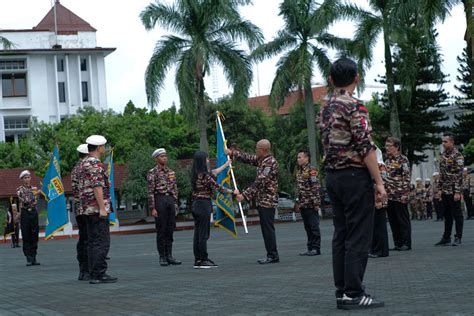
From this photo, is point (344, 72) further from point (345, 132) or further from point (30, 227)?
point (30, 227)

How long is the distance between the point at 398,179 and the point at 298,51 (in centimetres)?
3372

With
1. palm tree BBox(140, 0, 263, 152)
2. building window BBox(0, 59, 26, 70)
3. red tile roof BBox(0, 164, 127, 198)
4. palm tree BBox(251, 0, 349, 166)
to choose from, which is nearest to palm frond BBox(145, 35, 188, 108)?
palm tree BBox(140, 0, 263, 152)

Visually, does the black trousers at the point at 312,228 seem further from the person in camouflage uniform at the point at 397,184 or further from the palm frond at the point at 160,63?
the palm frond at the point at 160,63

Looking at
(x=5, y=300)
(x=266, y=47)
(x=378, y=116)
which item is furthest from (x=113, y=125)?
(x=5, y=300)

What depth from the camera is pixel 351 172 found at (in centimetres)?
747

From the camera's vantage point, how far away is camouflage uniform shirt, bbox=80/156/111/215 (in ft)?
39.0

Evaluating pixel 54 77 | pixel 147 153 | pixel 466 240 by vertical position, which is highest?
pixel 54 77

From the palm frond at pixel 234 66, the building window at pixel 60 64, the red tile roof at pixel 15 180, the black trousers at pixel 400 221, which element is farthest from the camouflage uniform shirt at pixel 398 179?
the building window at pixel 60 64

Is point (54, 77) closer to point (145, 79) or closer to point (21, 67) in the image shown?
point (21, 67)

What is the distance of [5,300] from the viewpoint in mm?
10391

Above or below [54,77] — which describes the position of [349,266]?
below

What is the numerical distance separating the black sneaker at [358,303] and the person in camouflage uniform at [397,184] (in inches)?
303

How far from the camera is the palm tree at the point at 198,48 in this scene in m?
43.1

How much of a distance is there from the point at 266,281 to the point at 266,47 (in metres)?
39.3
